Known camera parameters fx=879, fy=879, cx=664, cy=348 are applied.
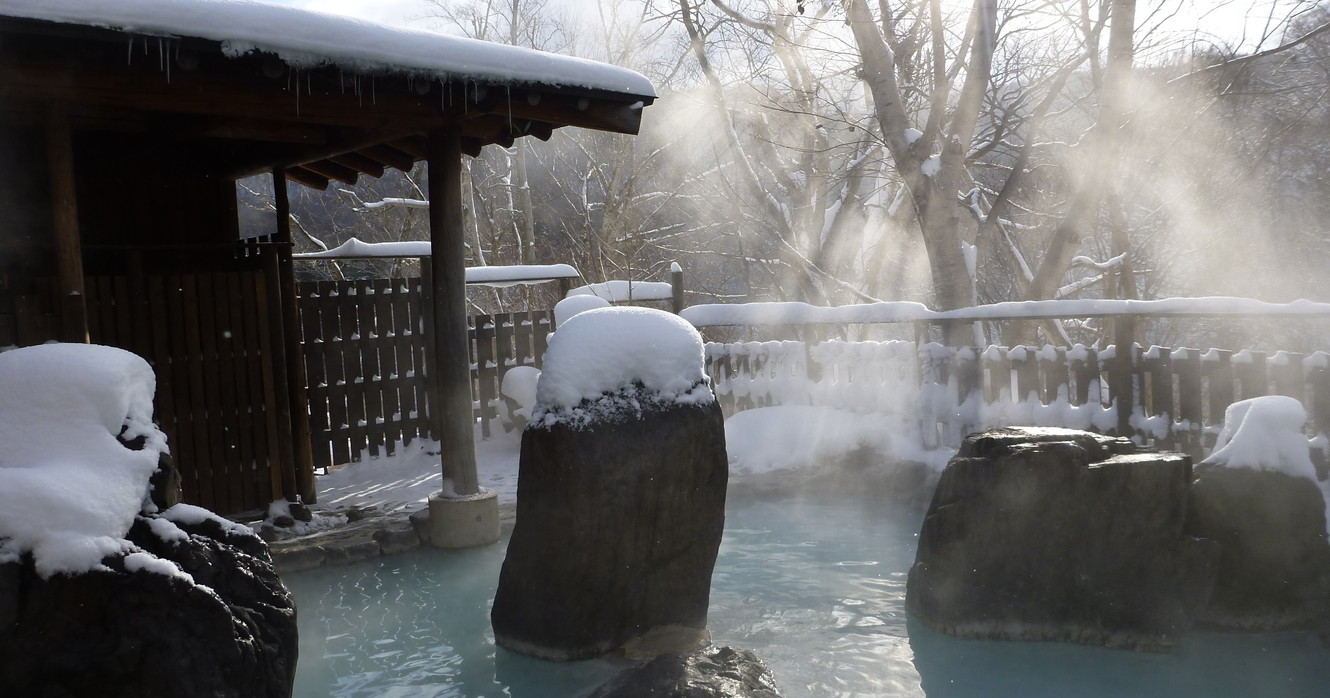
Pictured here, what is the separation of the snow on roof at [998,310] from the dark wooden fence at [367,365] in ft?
8.53

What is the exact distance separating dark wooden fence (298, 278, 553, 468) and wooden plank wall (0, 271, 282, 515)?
117 cm

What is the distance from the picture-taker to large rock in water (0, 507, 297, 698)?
2.14 metres

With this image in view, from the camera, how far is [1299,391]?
225 inches

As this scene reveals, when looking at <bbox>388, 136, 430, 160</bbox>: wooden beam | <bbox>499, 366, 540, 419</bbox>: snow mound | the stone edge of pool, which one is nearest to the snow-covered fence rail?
<bbox>499, 366, 540, 419</bbox>: snow mound

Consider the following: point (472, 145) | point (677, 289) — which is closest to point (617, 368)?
point (472, 145)

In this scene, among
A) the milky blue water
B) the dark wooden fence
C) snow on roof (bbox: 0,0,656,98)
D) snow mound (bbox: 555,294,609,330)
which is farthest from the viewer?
snow mound (bbox: 555,294,609,330)

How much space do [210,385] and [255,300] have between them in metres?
0.69

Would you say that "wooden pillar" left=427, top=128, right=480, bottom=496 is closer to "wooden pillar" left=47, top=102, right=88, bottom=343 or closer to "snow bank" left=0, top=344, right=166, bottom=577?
"wooden pillar" left=47, top=102, right=88, bottom=343

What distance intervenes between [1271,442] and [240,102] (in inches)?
235

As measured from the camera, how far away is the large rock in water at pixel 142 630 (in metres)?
2.14

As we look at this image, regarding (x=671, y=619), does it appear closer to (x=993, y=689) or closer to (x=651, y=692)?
(x=651, y=692)

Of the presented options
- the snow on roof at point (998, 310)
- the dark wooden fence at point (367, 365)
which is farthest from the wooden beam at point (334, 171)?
the snow on roof at point (998, 310)

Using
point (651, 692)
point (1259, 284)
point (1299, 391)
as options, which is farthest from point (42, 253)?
point (1259, 284)

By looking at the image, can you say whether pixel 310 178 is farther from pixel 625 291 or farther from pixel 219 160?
pixel 625 291
